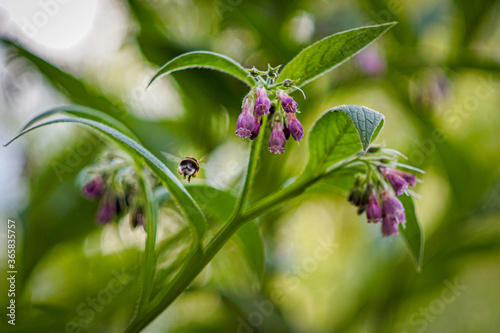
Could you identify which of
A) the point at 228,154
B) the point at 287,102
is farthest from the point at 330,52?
the point at 228,154

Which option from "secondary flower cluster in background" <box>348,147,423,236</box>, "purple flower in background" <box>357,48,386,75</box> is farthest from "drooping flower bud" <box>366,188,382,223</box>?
"purple flower in background" <box>357,48,386,75</box>

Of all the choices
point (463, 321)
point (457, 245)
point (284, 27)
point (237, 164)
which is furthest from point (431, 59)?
point (463, 321)

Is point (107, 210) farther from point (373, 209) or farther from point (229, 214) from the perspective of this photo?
point (373, 209)

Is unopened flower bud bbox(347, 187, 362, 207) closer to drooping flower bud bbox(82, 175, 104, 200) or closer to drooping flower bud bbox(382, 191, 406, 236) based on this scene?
drooping flower bud bbox(382, 191, 406, 236)

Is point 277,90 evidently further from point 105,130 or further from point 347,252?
point 347,252

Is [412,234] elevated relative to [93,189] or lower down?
lower down

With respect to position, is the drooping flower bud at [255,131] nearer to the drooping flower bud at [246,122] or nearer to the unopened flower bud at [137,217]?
the drooping flower bud at [246,122]
